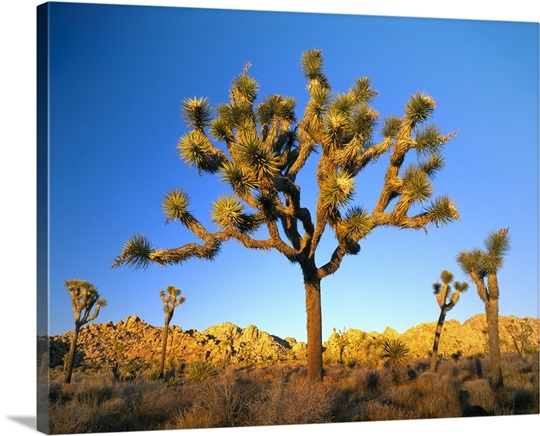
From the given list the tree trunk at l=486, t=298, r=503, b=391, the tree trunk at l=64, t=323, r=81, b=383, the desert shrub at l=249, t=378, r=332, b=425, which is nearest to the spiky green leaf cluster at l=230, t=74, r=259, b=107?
the desert shrub at l=249, t=378, r=332, b=425

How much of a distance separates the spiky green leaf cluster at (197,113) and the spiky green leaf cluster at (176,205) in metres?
1.15

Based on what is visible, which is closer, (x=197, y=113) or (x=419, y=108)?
(x=419, y=108)

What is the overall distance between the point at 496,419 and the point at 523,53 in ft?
19.4

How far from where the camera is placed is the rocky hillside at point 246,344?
2166cm

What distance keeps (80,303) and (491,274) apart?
7.44 metres

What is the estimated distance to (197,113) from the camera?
516 inches

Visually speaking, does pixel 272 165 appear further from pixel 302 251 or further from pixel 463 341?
pixel 463 341

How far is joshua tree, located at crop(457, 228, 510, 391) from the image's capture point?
14.6 metres

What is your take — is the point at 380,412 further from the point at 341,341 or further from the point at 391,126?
the point at 341,341

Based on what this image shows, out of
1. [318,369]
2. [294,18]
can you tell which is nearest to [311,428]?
[318,369]

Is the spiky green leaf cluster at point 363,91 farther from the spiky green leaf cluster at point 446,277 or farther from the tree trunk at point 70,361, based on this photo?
the tree trunk at point 70,361

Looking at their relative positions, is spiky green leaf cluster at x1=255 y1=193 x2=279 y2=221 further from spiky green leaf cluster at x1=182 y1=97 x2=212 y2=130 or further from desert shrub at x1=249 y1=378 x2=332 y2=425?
desert shrub at x1=249 y1=378 x2=332 y2=425

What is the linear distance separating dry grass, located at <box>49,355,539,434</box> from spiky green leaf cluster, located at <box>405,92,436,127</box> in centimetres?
442

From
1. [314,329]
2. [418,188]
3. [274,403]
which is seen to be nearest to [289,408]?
[274,403]
